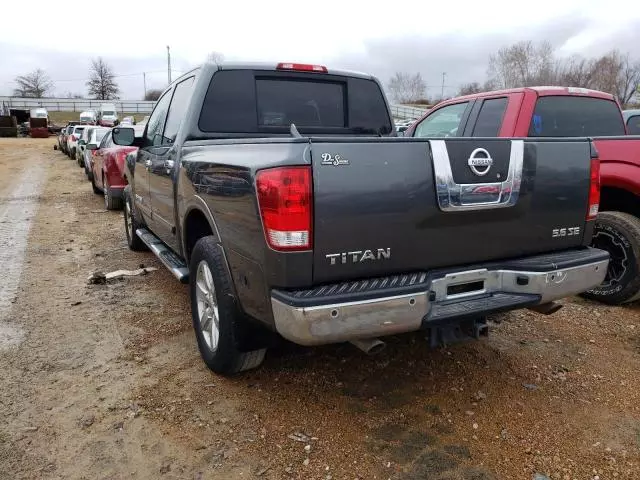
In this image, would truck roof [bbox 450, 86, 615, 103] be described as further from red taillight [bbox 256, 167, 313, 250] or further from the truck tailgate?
red taillight [bbox 256, 167, 313, 250]

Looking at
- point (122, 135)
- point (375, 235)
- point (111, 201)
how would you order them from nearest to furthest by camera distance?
point (375, 235) < point (122, 135) < point (111, 201)

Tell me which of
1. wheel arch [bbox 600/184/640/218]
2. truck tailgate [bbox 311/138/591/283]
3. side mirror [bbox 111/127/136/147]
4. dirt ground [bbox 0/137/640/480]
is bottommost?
dirt ground [bbox 0/137/640/480]

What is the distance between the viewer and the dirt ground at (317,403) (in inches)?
104

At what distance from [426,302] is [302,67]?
8.11ft

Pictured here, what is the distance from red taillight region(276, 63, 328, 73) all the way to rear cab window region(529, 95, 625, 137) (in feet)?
7.14

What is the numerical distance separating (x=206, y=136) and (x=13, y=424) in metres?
2.22

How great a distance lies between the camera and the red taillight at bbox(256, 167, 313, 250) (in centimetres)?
240

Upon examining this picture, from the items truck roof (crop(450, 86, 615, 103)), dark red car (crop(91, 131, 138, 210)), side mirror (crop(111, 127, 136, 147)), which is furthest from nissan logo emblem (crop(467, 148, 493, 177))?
dark red car (crop(91, 131, 138, 210))

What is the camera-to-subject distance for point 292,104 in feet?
13.9

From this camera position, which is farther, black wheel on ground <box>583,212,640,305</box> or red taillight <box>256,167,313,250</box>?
black wheel on ground <box>583,212,640,305</box>

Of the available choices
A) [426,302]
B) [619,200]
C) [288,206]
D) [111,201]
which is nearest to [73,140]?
[111,201]

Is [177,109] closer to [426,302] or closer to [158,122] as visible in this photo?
[158,122]

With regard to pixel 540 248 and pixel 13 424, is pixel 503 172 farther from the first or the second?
pixel 13 424

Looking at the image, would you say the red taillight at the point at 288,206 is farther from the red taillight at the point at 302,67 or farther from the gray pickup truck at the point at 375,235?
the red taillight at the point at 302,67
